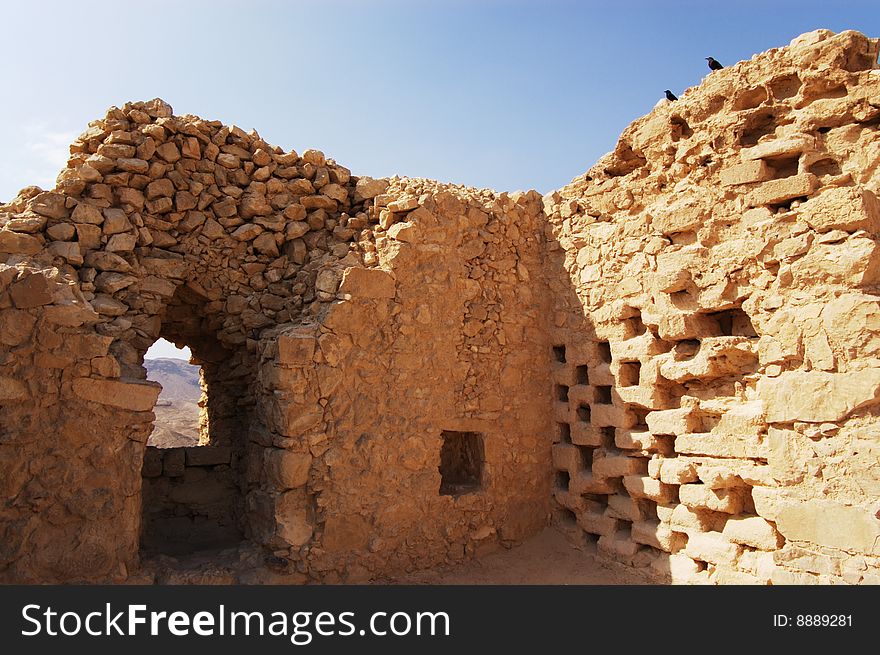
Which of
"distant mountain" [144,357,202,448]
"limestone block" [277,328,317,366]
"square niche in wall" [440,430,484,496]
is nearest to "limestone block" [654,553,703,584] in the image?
"square niche in wall" [440,430,484,496]

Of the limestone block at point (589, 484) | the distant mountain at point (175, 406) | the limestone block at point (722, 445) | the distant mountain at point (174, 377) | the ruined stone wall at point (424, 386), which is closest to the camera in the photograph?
the limestone block at point (722, 445)

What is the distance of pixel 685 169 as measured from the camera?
547cm

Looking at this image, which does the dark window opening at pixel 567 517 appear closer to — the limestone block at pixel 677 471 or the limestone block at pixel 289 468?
the limestone block at pixel 677 471

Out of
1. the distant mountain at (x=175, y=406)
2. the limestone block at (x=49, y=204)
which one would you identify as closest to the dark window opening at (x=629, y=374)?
the distant mountain at (x=175, y=406)

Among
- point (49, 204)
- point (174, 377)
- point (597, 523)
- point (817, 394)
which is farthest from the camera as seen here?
point (174, 377)

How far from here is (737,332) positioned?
5086 millimetres

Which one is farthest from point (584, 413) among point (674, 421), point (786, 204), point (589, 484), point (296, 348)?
point (296, 348)

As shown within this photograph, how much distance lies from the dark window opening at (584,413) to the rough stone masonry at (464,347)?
31mm

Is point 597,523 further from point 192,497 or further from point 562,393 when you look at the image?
point 192,497

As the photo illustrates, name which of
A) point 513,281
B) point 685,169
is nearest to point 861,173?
point 685,169

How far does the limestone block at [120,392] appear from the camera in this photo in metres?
4.59

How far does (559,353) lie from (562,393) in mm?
398

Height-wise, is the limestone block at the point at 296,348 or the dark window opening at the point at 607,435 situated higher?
the limestone block at the point at 296,348

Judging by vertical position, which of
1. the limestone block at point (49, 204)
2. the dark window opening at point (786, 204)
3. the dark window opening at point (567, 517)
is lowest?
the dark window opening at point (567, 517)
